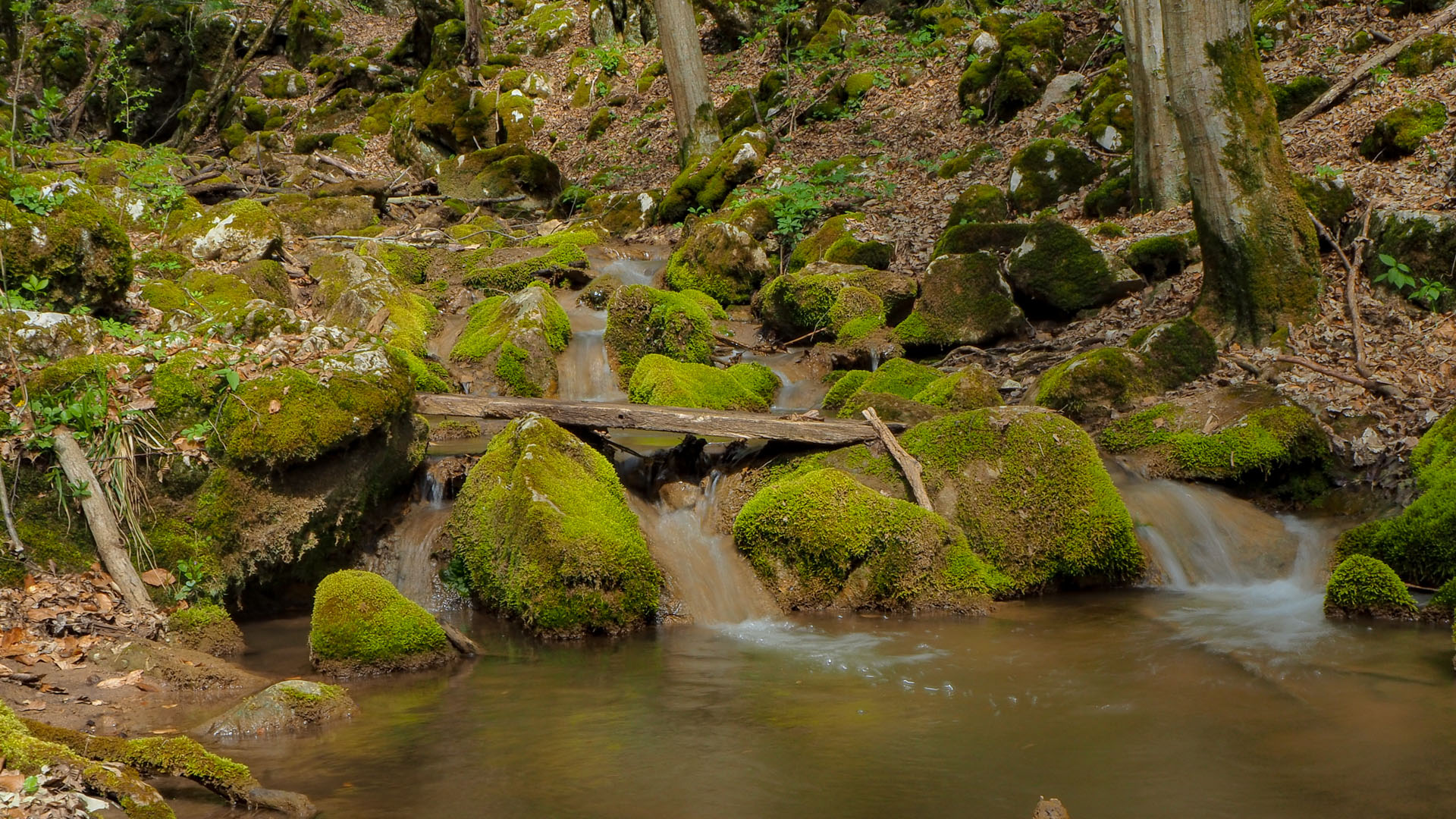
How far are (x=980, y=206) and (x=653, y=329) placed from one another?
16.6ft

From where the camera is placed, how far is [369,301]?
1180cm

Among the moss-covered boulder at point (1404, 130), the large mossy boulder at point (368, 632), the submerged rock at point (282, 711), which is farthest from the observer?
the moss-covered boulder at point (1404, 130)

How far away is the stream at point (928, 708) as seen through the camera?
13.4 ft

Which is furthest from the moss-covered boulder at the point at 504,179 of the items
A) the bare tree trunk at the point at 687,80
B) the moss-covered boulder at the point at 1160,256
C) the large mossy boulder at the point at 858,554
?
the large mossy boulder at the point at 858,554

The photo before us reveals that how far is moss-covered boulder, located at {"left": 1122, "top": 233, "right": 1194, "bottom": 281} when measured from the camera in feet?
35.2

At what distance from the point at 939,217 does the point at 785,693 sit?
1033 centimetres

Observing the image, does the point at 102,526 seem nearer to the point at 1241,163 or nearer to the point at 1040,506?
the point at 1040,506

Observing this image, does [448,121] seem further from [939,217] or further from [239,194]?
[939,217]

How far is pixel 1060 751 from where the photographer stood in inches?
177

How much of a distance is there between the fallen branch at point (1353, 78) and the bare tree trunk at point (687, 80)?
9.94 m

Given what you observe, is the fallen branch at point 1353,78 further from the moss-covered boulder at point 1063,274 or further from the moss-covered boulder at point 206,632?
the moss-covered boulder at point 206,632

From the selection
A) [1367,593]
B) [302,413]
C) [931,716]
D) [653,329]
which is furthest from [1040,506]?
[653,329]

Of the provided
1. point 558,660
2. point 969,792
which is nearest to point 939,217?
point 558,660

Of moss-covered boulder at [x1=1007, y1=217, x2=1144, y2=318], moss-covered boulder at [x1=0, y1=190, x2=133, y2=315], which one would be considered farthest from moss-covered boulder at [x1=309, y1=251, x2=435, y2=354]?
moss-covered boulder at [x1=1007, y1=217, x2=1144, y2=318]
